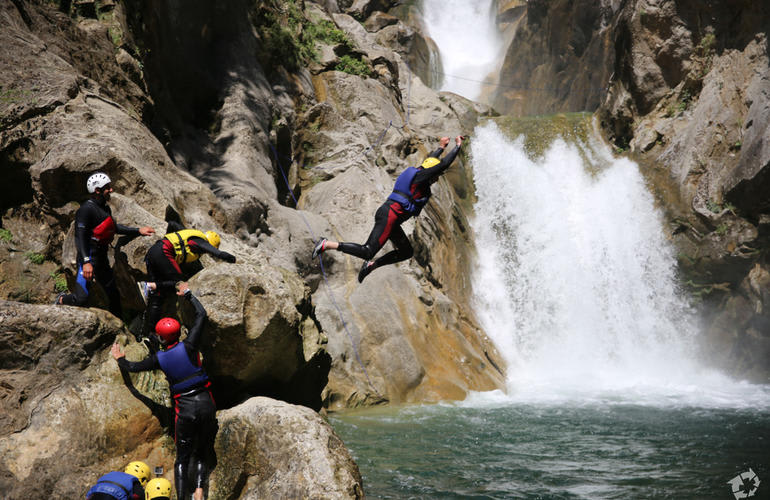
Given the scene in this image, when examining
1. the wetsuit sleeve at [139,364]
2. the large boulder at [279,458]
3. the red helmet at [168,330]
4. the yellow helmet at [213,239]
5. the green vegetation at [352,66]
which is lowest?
the large boulder at [279,458]

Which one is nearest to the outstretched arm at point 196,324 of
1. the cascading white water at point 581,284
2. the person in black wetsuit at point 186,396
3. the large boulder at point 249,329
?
the person in black wetsuit at point 186,396

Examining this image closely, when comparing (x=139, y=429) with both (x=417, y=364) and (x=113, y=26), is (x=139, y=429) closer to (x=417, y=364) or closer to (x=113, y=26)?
(x=417, y=364)

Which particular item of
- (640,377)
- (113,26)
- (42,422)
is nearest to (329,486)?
(42,422)

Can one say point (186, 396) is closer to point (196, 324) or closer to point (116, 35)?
point (196, 324)

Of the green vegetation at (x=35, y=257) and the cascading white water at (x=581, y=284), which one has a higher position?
the cascading white water at (x=581, y=284)

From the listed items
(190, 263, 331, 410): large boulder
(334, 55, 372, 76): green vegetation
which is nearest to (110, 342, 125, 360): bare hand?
(190, 263, 331, 410): large boulder

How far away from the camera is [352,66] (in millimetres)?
20031

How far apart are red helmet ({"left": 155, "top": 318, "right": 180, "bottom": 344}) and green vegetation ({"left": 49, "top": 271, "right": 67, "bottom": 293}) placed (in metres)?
3.00

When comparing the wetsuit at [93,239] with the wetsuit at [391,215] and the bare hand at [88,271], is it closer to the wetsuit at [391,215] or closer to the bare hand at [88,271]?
the bare hand at [88,271]

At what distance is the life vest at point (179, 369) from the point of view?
5.84m

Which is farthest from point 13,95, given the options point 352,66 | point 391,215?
point 352,66

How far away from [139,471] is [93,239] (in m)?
2.79

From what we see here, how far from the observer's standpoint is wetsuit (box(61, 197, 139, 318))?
252 inches

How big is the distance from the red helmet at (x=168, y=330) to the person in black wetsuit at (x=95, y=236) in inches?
47.7
